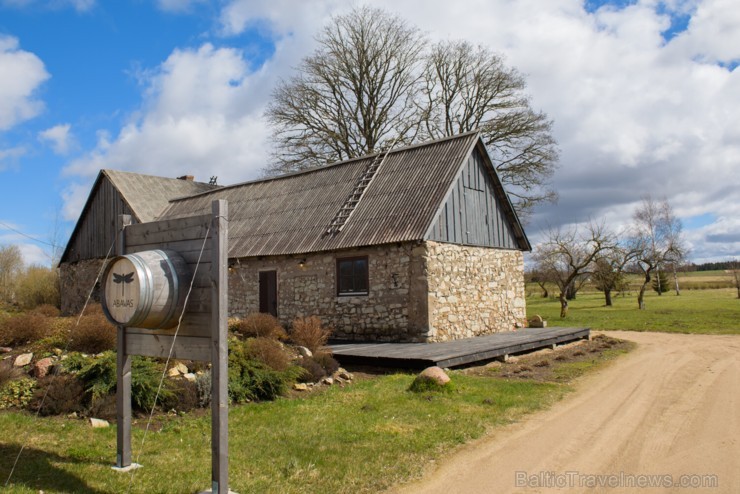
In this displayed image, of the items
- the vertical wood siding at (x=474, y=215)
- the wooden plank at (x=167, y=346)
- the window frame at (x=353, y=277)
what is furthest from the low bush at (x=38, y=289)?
the wooden plank at (x=167, y=346)

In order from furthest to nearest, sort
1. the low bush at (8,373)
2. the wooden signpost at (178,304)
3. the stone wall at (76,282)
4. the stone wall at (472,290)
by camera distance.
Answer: the stone wall at (76,282) < the stone wall at (472,290) < the low bush at (8,373) < the wooden signpost at (178,304)

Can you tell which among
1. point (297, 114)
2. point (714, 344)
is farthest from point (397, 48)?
point (714, 344)

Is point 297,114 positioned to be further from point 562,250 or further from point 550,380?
point 550,380

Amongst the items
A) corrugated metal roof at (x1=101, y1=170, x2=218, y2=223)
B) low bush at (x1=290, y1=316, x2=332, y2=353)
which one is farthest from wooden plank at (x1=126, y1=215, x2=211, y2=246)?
corrugated metal roof at (x1=101, y1=170, x2=218, y2=223)

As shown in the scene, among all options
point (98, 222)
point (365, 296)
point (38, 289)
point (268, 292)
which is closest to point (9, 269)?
point (38, 289)

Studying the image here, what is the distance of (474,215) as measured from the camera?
54.7ft

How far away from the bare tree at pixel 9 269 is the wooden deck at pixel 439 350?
27.2 metres

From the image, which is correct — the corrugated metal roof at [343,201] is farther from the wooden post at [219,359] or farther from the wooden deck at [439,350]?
the wooden post at [219,359]

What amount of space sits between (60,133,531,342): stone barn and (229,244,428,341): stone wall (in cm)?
3

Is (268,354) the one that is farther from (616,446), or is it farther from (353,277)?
(353,277)

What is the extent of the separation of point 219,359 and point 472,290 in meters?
12.2

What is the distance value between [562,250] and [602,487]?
26.7m

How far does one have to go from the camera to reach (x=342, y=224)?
53.8ft

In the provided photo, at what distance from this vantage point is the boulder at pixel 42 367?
8.46 meters
